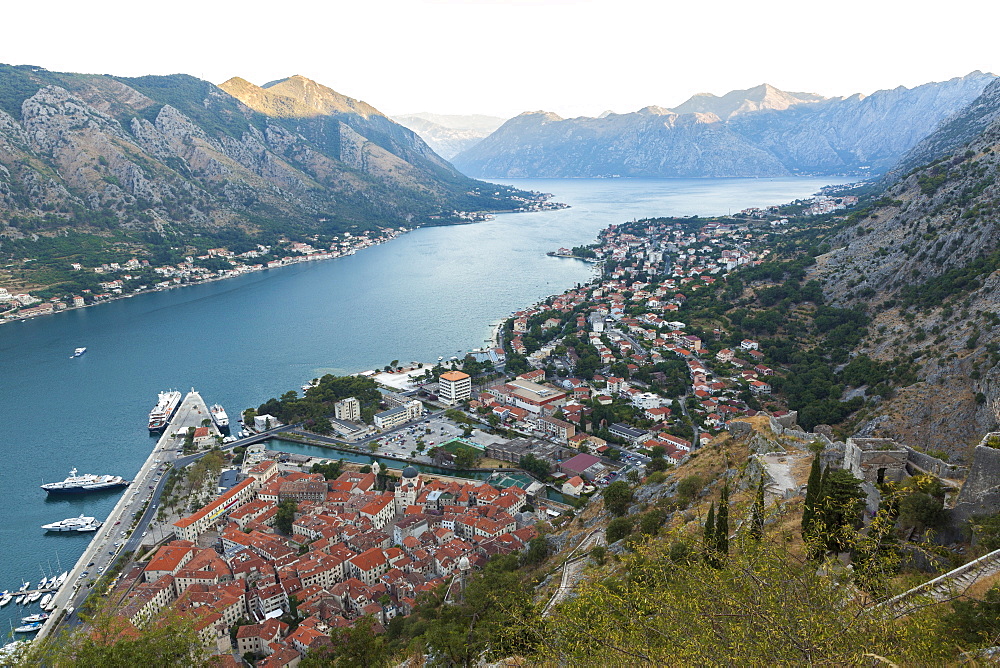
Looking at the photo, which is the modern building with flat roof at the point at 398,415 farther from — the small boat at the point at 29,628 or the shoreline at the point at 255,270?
the shoreline at the point at 255,270

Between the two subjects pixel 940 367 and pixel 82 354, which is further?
pixel 82 354

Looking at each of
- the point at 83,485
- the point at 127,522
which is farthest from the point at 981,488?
the point at 83,485

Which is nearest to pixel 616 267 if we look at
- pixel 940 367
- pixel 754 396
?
pixel 754 396

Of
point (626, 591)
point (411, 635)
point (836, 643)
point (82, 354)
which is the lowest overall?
point (82, 354)

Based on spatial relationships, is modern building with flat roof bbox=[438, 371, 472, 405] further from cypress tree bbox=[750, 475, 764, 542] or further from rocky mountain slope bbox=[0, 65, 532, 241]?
rocky mountain slope bbox=[0, 65, 532, 241]

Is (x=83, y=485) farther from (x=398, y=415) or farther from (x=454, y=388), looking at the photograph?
(x=454, y=388)

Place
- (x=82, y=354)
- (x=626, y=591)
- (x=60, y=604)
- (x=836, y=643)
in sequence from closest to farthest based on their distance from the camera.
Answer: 1. (x=836, y=643)
2. (x=626, y=591)
3. (x=60, y=604)
4. (x=82, y=354)

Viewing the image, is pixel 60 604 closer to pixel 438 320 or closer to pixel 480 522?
pixel 480 522
